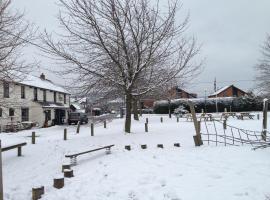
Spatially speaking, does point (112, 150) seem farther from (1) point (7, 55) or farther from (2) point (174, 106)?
(2) point (174, 106)

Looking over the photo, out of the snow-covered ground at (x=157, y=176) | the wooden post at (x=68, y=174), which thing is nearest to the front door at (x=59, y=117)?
the snow-covered ground at (x=157, y=176)

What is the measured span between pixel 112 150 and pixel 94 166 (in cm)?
355

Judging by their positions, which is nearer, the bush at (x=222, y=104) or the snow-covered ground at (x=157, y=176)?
the snow-covered ground at (x=157, y=176)

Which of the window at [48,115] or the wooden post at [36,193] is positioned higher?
the window at [48,115]

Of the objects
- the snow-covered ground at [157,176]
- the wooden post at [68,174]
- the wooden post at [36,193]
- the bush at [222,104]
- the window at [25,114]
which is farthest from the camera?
the bush at [222,104]

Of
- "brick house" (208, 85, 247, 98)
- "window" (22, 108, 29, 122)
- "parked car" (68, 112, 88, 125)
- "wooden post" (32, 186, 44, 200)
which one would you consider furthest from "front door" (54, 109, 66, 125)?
"wooden post" (32, 186, 44, 200)

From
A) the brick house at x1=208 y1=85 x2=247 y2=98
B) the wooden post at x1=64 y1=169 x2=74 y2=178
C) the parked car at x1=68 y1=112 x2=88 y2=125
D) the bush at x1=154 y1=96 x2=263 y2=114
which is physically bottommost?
the wooden post at x1=64 y1=169 x2=74 y2=178

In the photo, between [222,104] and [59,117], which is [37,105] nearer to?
[59,117]

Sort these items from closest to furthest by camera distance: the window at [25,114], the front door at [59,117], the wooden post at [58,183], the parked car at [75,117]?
the wooden post at [58,183]
the window at [25,114]
the parked car at [75,117]
the front door at [59,117]

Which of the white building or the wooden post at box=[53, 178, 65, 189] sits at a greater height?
the white building

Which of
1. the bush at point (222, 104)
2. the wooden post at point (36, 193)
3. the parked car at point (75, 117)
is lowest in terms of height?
the wooden post at point (36, 193)

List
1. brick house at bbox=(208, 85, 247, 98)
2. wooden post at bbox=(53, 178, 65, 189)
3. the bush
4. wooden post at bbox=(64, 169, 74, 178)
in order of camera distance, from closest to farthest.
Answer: wooden post at bbox=(53, 178, 65, 189), wooden post at bbox=(64, 169, 74, 178), the bush, brick house at bbox=(208, 85, 247, 98)

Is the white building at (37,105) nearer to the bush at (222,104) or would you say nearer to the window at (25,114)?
the window at (25,114)

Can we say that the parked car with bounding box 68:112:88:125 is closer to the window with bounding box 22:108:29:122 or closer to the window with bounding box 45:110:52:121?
the window with bounding box 45:110:52:121
